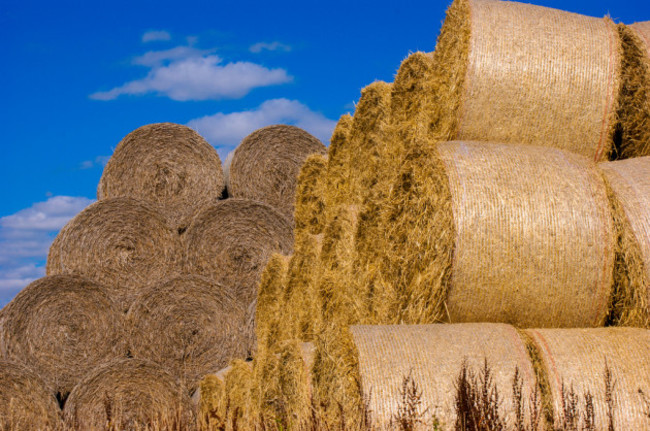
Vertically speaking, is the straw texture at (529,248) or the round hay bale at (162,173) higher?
the round hay bale at (162,173)

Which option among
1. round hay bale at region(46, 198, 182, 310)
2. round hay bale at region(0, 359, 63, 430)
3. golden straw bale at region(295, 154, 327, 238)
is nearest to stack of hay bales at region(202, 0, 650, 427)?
golden straw bale at region(295, 154, 327, 238)

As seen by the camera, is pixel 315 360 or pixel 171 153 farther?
pixel 171 153

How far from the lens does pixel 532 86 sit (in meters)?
3.94

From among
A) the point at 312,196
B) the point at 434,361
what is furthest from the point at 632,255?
the point at 312,196

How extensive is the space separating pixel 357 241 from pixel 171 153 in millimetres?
3095

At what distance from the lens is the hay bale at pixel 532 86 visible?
3.94m

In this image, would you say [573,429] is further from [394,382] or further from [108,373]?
[108,373]

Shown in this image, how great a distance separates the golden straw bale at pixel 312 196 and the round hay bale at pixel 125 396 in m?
1.64

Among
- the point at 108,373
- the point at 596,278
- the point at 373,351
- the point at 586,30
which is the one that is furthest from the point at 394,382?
the point at 108,373

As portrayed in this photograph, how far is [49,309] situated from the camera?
19.8 feet

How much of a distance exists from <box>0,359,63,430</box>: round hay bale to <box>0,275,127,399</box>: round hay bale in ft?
0.76

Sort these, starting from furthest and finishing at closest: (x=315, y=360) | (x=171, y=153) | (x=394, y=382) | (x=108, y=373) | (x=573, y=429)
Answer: (x=171, y=153)
(x=108, y=373)
(x=315, y=360)
(x=394, y=382)
(x=573, y=429)

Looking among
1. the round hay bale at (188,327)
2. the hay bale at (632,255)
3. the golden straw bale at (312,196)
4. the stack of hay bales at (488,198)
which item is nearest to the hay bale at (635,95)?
the stack of hay bales at (488,198)

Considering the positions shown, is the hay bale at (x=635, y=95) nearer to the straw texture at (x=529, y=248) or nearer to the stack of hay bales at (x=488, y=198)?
the stack of hay bales at (x=488, y=198)
